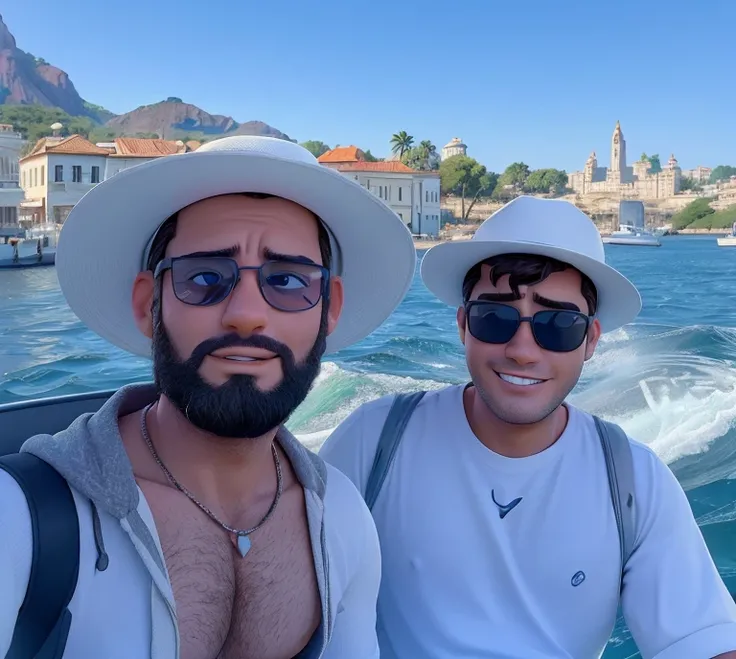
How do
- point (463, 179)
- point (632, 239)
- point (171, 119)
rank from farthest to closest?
point (171, 119)
point (463, 179)
point (632, 239)

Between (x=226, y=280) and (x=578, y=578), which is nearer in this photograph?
(x=226, y=280)

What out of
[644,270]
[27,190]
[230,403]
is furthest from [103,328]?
[27,190]

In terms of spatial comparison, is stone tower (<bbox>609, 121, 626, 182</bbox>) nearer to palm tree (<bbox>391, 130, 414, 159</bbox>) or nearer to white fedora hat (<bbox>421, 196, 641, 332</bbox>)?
palm tree (<bbox>391, 130, 414, 159</bbox>)

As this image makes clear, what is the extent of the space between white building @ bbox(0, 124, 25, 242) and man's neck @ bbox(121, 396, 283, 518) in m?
29.4

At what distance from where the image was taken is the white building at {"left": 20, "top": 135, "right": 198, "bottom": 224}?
34781mm

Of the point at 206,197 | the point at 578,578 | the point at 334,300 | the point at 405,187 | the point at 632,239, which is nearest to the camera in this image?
the point at 206,197

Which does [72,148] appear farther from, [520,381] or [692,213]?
[692,213]

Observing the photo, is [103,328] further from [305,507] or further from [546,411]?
[546,411]

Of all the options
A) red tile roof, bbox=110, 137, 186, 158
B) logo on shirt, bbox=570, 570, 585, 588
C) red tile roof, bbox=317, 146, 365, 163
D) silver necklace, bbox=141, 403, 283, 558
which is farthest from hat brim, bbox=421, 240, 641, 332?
red tile roof, bbox=317, 146, 365, 163

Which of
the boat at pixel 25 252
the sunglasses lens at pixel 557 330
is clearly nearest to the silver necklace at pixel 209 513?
the sunglasses lens at pixel 557 330

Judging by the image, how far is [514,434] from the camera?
5.38 feet

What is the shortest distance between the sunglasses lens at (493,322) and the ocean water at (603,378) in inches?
54.9

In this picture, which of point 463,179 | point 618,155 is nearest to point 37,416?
point 463,179

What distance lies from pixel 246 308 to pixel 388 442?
707 millimetres
